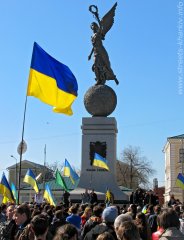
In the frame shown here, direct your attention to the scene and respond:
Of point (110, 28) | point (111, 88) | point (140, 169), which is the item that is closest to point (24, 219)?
Result: point (111, 88)

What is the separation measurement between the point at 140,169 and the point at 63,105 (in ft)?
235

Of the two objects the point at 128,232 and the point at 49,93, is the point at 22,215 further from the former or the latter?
the point at 49,93

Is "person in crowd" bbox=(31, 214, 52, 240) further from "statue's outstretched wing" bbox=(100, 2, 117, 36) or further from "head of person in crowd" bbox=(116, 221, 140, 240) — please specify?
"statue's outstretched wing" bbox=(100, 2, 117, 36)

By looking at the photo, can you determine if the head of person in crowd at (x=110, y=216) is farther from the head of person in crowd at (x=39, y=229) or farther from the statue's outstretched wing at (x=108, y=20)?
the statue's outstretched wing at (x=108, y=20)

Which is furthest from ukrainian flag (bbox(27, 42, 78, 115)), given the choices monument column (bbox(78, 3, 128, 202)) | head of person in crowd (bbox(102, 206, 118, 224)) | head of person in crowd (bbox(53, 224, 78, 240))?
monument column (bbox(78, 3, 128, 202))

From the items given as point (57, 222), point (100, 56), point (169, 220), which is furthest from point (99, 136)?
point (169, 220)

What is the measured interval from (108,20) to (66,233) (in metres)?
32.8

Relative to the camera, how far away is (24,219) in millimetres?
6812

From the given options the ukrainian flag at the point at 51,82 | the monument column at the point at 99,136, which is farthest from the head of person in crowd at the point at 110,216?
the monument column at the point at 99,136

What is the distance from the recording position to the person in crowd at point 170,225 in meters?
5.46

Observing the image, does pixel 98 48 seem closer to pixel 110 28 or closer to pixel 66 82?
pixel 110 28

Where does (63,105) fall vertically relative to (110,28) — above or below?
below

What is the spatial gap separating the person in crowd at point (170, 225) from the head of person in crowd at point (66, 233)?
4.41 feet

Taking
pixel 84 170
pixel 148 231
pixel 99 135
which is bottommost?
pixel 148 231
